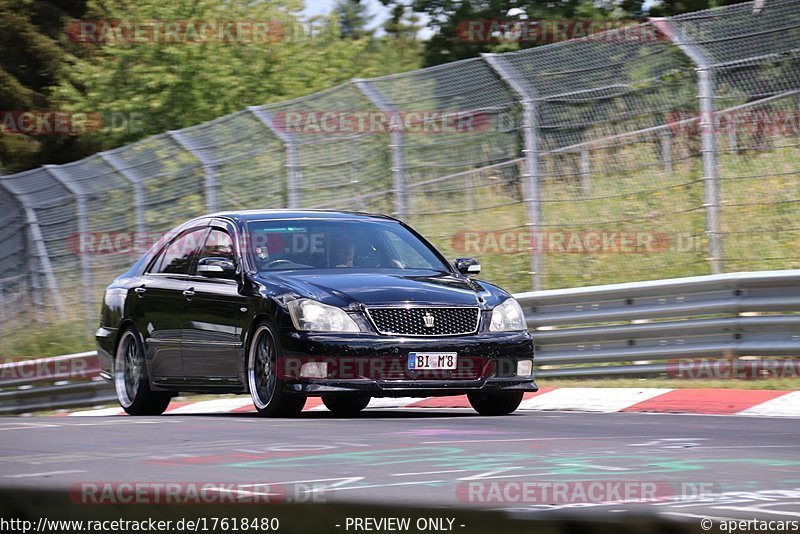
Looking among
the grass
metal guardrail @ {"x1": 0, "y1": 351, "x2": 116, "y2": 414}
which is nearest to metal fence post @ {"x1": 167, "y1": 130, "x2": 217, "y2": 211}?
metal guardrail @ {"x1": 0, "y1": 351, "x2": 116, "y2": 414}

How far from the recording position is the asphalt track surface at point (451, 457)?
534cm

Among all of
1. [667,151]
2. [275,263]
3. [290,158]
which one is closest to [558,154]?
[667,151]

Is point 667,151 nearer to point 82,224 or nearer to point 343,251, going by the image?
point 343,251

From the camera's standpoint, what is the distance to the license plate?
379 inches

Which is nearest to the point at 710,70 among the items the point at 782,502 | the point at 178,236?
the point at 178,236

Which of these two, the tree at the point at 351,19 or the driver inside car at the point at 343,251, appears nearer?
the driver inside car at the point at 343,251

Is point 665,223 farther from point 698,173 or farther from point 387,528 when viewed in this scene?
point 387,528

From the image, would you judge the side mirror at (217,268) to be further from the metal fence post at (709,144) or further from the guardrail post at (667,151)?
the guardrail post at (667,151)

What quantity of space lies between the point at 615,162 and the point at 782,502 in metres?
8.38

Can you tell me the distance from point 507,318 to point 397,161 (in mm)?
4677

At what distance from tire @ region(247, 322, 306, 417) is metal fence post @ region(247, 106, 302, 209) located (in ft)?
19.5

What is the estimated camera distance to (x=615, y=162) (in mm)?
13297

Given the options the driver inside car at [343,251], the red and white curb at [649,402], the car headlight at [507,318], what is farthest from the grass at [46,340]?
the car headlight at [507,318]

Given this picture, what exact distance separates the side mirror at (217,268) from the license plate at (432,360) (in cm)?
159
